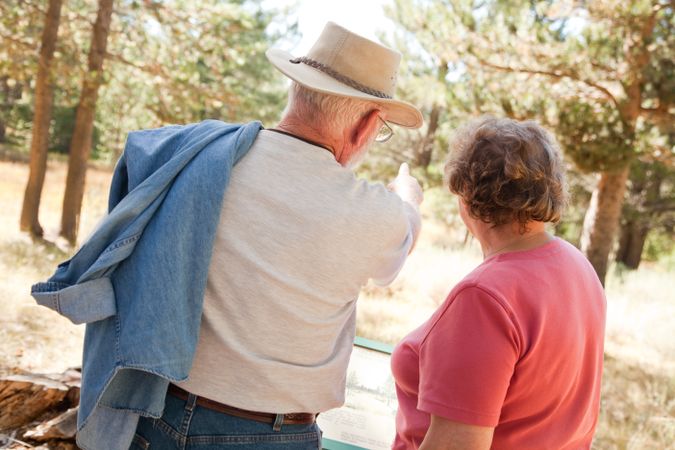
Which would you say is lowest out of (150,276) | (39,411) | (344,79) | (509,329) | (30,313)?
(30,313)

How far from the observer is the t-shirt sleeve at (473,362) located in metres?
1.31

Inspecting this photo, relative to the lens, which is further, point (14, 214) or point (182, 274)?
point (14, 214)

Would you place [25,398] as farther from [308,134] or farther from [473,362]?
[473,362]

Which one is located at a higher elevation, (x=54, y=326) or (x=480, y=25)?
(x=480, y=25)

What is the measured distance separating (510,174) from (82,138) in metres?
8.63

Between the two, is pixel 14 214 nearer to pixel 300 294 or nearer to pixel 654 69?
pixel 654 69

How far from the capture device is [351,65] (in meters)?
1.55

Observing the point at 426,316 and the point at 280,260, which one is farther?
the point at 426,316

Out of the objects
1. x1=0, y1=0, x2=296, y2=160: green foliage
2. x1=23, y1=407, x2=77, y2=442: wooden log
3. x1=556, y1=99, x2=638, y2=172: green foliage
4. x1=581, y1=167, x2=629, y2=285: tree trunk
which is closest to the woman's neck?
x1=23, y1=407, x2=77, y2=442: wooden log

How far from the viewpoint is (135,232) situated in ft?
4.51

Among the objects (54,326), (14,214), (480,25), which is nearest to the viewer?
(54,326)

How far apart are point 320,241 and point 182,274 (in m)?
0.29

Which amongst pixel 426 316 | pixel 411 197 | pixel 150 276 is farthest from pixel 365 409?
pixel 426 316

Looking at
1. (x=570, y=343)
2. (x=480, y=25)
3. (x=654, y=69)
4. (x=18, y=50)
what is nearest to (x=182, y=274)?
(x=570, y=343)
